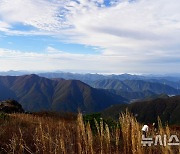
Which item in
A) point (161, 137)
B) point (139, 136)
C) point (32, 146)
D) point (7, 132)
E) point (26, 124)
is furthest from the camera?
point (26, 124)

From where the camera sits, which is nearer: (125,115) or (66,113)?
(125,115)

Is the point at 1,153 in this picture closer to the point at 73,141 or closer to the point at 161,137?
the point at 73,141

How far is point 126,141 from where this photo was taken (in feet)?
23.2

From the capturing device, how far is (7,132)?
30.1 feet

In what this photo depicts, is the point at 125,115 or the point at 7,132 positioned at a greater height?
the point at 125,115

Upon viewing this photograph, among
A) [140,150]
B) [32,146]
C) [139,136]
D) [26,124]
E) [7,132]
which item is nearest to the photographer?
[140,150]

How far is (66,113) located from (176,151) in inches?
789

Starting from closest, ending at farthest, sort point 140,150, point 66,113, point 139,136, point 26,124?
1. point 140,150
2. point 139,136
3. point 26,124
4. point 66,113

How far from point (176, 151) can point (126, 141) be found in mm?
1366

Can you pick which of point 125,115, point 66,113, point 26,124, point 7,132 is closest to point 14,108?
point 66,113

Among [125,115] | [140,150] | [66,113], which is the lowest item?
[66,113]

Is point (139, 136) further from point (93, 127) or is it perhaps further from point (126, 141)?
point (93, 127)

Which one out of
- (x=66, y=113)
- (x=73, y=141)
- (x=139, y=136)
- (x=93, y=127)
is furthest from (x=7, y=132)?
(x=66, y=113)

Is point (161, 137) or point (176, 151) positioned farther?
point (176, 151)
